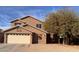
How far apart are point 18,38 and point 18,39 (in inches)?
13.0

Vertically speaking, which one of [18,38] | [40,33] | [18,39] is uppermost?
[40,33]

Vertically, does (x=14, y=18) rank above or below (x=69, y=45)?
above

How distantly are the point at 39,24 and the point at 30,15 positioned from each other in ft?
7.46

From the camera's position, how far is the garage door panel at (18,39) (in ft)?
94.6

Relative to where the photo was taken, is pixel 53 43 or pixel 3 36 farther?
pixel 3 36

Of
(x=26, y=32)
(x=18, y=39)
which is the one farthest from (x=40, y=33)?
(x=18, y=39)

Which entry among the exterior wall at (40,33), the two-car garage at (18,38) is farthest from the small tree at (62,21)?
the two-car garage at (18,38)

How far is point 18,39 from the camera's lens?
29094 millimetres

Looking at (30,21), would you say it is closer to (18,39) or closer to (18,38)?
(18,38)

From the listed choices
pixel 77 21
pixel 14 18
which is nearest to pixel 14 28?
pixel 14 18

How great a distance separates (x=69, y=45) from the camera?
27750 millimetres

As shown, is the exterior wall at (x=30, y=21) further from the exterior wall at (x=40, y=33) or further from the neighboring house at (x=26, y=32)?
the exterior wall at (x=40, y=33)

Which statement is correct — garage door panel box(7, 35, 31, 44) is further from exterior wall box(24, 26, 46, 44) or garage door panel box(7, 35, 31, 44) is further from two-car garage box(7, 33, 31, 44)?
exterior wall box(24, 26, 46, 44)
